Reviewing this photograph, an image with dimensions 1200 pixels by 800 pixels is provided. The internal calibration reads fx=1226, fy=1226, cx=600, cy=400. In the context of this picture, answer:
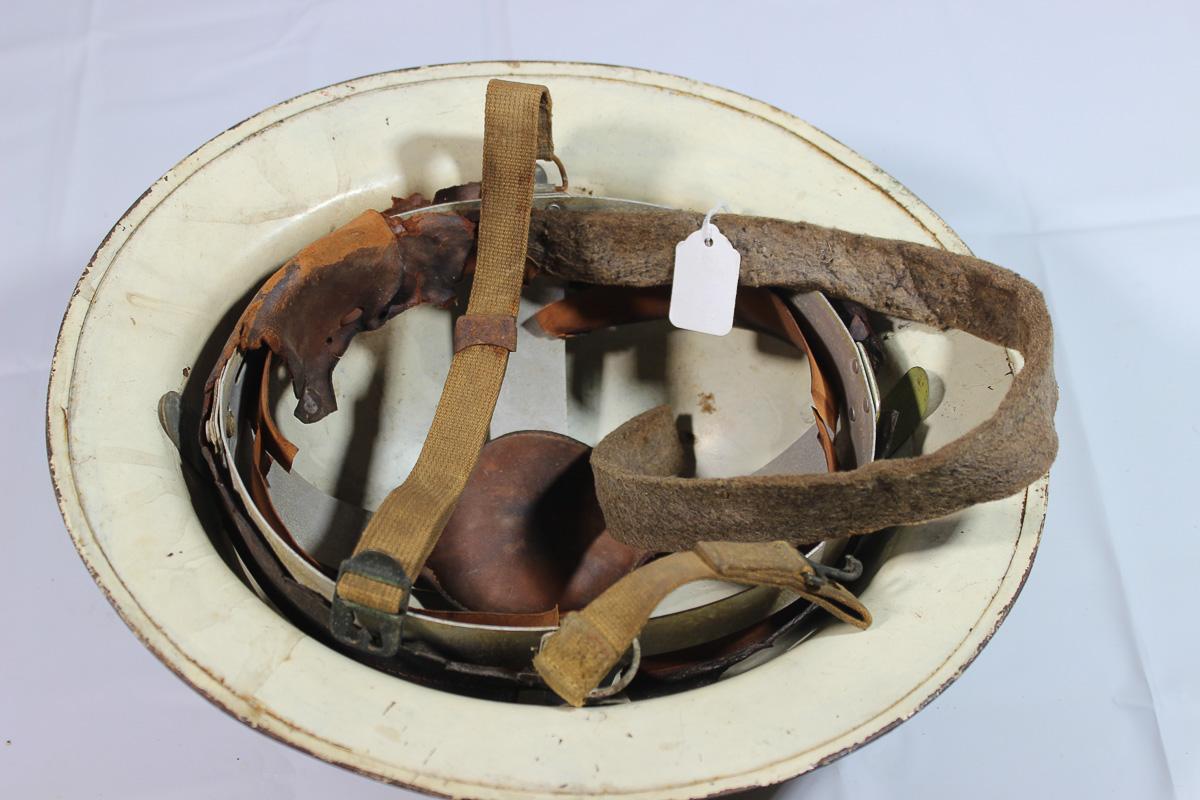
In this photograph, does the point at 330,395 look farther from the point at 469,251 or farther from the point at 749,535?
the point at 749,535

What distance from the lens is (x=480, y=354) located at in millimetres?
1229

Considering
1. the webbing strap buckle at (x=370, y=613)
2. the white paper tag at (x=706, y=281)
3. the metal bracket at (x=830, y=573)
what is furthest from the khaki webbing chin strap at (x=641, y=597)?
the white paper tag at (x=706, y=281)

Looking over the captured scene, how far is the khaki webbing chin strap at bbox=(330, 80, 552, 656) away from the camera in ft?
3.37

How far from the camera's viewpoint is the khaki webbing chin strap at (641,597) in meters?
0.95

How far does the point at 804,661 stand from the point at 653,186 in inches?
23.2

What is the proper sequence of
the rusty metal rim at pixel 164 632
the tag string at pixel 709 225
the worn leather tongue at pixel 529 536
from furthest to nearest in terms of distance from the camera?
the worn leather tongue at pixel 529 536 → the tag string at pixel 709 225 → the rusty metal rim at pixel 164 632

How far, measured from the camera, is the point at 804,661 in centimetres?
103

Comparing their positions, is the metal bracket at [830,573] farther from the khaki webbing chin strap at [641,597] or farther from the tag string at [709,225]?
the tag string at [709,225]

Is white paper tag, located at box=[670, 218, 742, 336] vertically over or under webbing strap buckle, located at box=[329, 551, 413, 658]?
over

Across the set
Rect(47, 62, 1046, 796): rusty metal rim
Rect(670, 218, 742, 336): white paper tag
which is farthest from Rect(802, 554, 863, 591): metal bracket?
Rect(670, 218, 742, 336): white paper tag

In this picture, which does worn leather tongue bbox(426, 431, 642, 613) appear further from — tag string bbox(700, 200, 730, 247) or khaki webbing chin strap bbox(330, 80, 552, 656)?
tag string bbox(700, 200, 730, 247)

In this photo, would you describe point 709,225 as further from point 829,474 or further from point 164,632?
point 164,632

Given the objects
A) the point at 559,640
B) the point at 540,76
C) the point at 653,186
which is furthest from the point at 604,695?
the point at 540,76

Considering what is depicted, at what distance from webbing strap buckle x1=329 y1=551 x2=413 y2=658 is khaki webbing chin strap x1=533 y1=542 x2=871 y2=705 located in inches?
4.8
